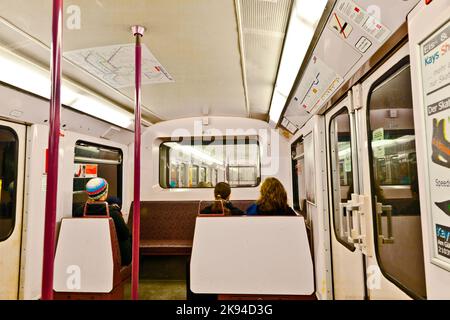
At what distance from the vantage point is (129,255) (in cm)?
285

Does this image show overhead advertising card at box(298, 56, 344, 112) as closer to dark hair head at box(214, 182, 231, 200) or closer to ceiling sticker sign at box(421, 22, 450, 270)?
ceiling sticker sign at box(421, 22, 450, 270)

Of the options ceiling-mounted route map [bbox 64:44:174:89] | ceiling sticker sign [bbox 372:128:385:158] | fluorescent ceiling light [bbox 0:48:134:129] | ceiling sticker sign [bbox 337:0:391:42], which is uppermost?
ceiling-mounted route map [bbox 64:44:174:89]

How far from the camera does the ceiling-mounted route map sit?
2.00m

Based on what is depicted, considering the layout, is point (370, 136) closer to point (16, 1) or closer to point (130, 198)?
point (16, 1)

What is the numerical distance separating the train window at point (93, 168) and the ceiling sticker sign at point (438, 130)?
3045mm

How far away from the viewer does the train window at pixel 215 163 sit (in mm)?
4227

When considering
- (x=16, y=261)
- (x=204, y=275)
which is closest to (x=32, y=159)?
(x=16, y=261)

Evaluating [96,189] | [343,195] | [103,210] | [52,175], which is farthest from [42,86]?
[343,195]

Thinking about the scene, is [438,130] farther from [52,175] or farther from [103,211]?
[103,211]

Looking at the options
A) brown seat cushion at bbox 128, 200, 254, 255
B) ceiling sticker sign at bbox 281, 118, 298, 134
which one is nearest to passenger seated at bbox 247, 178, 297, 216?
ceiling sticker sign at bbox 281, 118, 298, 134

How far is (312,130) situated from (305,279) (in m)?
1.35

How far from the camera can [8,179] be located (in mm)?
2436

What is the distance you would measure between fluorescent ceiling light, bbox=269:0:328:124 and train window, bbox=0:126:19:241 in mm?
2484

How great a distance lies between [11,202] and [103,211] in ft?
2.57
